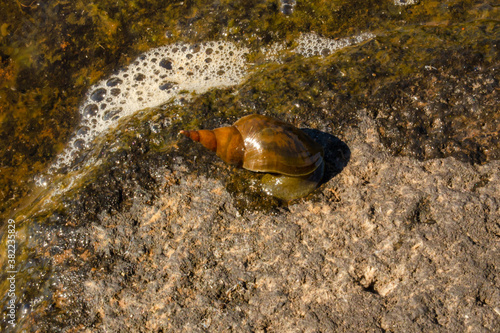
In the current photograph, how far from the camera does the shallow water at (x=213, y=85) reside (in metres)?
2.52

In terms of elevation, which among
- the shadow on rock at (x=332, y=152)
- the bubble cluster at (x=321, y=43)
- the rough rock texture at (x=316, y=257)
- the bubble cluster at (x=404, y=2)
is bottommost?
the rough rock texture at (x=316, y=257)

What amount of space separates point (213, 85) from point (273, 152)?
4.73 ft

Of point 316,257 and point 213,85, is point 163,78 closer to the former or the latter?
point 213,85

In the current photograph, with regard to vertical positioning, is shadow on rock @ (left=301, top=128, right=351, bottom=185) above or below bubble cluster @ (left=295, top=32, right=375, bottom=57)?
below

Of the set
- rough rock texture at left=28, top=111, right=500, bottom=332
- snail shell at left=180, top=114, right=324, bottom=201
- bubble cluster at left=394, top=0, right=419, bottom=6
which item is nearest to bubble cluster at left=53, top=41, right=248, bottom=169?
snail shell at left=180, top=114, right=324, bottom=201

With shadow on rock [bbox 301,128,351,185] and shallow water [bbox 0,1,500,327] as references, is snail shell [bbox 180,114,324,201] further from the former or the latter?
shallow water [bbox 0,1,500,327]

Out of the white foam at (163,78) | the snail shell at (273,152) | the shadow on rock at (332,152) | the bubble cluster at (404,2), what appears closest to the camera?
the snail shell at (273,152)

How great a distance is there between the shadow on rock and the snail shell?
72 millimetres

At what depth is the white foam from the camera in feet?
11.4

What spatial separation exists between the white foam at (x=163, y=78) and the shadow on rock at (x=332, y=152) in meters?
1.12

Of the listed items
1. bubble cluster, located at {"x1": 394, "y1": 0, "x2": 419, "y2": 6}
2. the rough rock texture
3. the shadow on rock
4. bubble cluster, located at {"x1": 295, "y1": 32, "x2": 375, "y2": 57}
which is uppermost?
bubble cluster, located at {"x1": 394, "y1": 0, "x2": 419, "y2": 6}

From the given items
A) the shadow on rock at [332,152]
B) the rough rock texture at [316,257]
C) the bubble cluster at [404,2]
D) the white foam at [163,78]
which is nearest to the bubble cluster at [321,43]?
the white foam at [163,78]

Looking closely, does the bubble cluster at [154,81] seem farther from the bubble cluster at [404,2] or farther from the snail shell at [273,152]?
the bubble cluster at [404,2]

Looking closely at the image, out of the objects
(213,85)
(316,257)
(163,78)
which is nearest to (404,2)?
(213,85)
